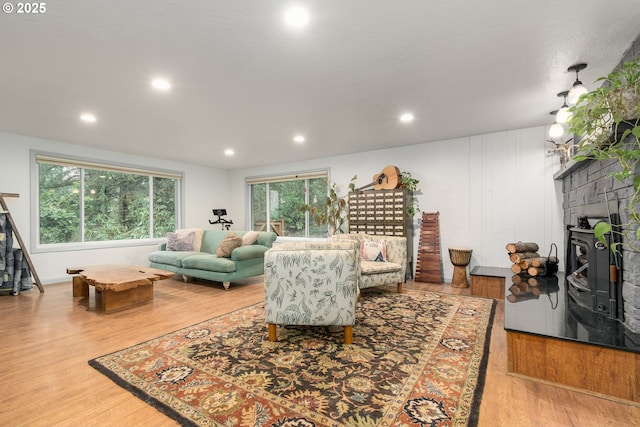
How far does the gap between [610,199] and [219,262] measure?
13.9ft

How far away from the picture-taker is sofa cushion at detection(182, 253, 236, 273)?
4.22m

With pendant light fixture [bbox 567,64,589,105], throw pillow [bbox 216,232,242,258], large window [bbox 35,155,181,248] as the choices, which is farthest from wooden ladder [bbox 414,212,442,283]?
large window [bbox 35,155,181,248]

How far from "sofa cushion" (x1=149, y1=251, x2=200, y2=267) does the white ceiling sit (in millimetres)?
2014

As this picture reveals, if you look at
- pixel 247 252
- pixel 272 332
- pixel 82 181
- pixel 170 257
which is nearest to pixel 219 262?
pixel 247 252

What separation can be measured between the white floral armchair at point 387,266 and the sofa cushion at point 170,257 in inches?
100

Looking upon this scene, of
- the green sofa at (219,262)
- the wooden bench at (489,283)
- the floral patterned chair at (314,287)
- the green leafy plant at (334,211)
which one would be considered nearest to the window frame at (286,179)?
the green leafy plant at (334,211)

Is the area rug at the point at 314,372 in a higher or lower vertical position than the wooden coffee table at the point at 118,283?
lower

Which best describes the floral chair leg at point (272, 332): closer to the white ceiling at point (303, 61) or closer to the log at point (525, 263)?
the white ceiling at point (303, 61)

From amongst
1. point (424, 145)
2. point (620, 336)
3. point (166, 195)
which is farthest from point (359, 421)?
point (166, 195)

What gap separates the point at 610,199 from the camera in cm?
217

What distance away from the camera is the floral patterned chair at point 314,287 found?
2338 millimetres

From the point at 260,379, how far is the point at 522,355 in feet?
5.61

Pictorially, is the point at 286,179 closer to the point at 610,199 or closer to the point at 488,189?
the point at 488,189

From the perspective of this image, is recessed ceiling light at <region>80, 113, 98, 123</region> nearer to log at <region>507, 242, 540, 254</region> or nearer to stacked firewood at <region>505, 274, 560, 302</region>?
stacked firewood at <region>505, 274, 560, 302</region>
